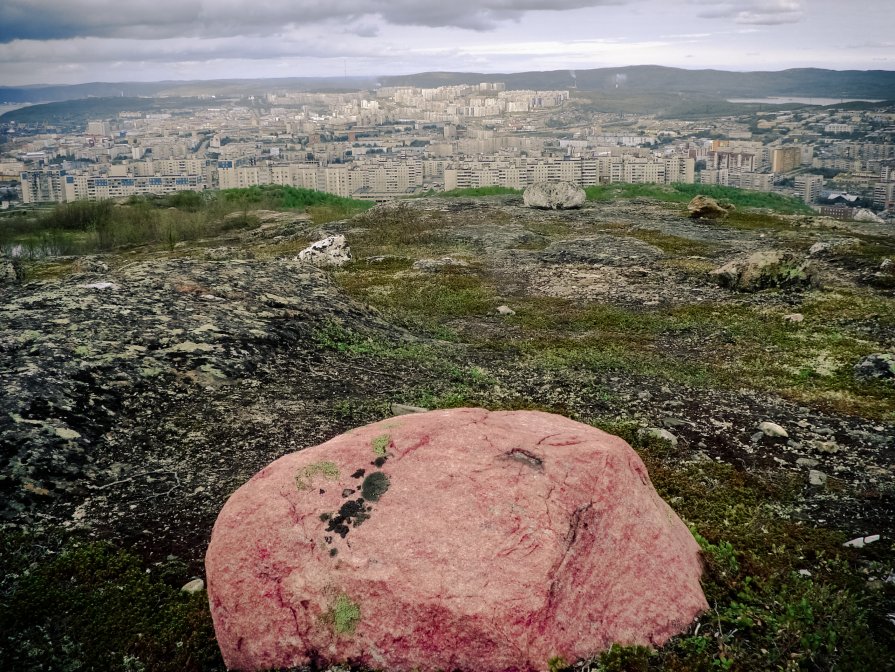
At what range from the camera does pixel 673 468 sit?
898cm

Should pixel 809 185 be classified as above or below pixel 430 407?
above

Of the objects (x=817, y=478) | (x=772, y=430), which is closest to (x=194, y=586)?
(x=817, y=478)

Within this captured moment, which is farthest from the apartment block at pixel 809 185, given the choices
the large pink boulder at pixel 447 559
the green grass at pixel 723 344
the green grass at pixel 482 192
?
the large pink boulder at pixel 447 559

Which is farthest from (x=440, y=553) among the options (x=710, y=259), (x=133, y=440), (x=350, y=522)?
(x=710, y=259)

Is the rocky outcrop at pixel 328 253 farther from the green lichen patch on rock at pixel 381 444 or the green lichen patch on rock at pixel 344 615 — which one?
the green lichen patch on rock at pixel 344 615

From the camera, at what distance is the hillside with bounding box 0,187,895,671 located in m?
5.61

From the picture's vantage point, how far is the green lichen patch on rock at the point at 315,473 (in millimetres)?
5582

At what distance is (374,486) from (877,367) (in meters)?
12.4

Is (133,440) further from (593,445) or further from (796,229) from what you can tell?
(796,229)

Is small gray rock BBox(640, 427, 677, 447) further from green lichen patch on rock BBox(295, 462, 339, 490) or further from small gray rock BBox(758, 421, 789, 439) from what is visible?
green lichen patch on rock BBox(295, 462, 339, 490)

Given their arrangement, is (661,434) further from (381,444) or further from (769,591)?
(381,444)

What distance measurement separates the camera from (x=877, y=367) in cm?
1339

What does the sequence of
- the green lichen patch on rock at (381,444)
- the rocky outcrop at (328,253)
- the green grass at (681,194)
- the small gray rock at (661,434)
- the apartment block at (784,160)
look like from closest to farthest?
the green lichen patch on rock at (381,444)
the small gray rock at (661,434)
the rocky outcrop at (328,253)
the green grass at (681,194)
the apartment block at (784,160)

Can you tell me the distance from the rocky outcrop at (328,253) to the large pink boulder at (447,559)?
25.7 metres
